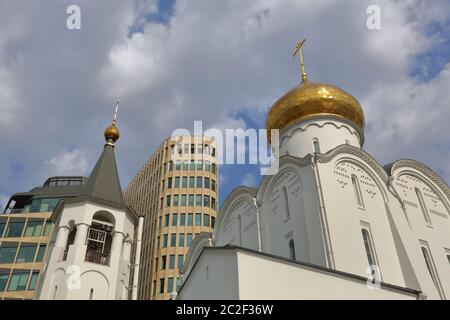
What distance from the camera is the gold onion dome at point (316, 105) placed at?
1576cm

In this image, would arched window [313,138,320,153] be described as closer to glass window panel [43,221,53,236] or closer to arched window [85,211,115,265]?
arched window [85,211,115,265]

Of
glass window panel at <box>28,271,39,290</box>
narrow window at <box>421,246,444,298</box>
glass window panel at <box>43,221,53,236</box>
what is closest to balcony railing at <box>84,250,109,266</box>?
narrow window at <box>421,246,444,298</box>

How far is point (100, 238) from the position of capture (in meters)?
13.9

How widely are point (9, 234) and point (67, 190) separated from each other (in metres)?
6.73

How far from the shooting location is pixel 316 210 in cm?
1213

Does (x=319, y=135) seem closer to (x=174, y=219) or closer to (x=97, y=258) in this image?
(x=97, y=258)

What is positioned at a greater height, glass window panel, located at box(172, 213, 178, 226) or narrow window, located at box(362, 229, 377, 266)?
glass window panel, located at box(172, 213, 178, 226)

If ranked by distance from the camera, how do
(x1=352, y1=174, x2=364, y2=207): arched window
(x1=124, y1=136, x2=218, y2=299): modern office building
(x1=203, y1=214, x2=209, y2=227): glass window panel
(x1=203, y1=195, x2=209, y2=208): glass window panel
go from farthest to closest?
1. (x1=203, y1=195, x2=209, y2=208): glass window panel
2. (x1=203, y1=214, x2=209, y2=227): glass window panel
3. (x1=124, y1=136, x2=218, y2=299): modern office building
4. (x1=352, y1=174, x2=364, y2=207): arched window

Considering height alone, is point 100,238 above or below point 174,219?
below

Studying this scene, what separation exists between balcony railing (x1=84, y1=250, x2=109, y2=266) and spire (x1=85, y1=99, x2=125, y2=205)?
74.0 inches

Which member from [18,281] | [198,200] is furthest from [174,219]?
[18,281]

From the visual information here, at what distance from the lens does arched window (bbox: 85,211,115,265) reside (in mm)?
13383

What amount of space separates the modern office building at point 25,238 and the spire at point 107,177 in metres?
16.1

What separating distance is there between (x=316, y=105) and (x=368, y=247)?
586cm
